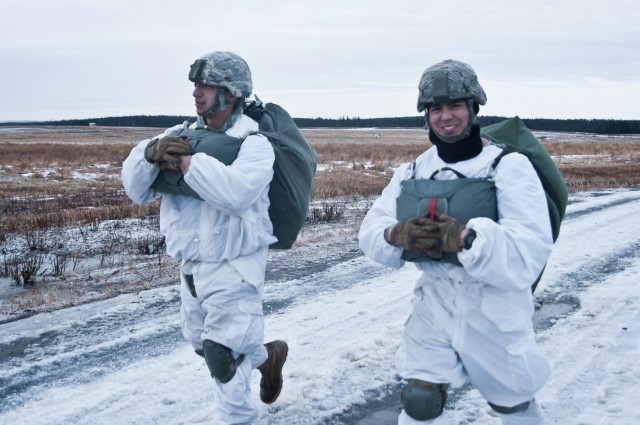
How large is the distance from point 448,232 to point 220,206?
1300 millimetres

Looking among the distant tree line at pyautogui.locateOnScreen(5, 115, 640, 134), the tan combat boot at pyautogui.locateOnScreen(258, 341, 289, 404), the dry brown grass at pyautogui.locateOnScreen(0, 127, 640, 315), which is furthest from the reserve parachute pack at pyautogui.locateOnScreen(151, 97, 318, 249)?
the distant tree line at pyautogui.locateOnScreen(5, 115, 640, 134)

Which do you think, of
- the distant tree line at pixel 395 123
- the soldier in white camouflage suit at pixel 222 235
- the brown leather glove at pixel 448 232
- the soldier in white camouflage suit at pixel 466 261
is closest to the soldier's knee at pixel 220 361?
the soldier in white camouflage suit at pixel 222 235

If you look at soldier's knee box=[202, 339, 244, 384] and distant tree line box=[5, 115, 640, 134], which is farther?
distant tree line box=[5, 115, 640, 134]

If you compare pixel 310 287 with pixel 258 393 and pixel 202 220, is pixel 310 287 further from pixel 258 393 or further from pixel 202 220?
pixel 202 220

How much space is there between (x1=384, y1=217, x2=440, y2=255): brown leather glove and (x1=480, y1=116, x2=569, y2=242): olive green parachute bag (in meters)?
0.54

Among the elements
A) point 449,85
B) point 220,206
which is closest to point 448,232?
point 449,85

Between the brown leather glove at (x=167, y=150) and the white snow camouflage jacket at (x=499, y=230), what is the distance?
3.49ft

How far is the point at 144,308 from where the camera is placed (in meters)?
6.18

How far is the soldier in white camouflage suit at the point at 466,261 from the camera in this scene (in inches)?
106

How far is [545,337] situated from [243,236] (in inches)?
116

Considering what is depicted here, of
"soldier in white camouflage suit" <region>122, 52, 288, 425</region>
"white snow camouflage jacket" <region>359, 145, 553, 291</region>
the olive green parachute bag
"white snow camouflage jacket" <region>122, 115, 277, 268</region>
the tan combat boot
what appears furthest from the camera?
the tan combat boot

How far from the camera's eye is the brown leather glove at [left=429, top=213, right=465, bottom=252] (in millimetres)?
2639

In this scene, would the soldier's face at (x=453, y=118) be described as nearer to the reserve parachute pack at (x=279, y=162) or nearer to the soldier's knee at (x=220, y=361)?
the reserve parachute pack at (x=279, y=162)

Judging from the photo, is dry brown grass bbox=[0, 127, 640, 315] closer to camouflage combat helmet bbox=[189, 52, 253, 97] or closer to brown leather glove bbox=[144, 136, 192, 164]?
brown leather glove bbox=[144, 136, 192, 164]
